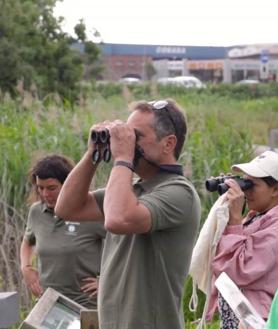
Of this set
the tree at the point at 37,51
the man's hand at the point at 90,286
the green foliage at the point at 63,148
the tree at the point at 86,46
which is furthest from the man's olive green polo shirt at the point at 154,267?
the tree at the point at 86,46

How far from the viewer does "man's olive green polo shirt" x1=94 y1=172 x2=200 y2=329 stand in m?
4.04

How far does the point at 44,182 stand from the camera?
228 inches

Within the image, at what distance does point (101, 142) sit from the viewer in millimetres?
4262

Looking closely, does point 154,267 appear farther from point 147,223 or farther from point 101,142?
point 101,142

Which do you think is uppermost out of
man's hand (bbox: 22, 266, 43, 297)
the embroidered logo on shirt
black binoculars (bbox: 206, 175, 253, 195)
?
black binoculars (bbox: 206, 175, 253, 195)

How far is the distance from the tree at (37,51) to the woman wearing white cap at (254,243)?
59.9 feet

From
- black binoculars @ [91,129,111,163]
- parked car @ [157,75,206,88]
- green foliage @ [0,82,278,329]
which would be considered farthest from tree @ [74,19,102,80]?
black binoculars @ [91,129,111,163]

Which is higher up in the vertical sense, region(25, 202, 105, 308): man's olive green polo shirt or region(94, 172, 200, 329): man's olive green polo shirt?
region(94, 172, 200, 329): man's olive green polo shirt

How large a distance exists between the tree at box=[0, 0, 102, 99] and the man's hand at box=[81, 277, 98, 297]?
55.7ft

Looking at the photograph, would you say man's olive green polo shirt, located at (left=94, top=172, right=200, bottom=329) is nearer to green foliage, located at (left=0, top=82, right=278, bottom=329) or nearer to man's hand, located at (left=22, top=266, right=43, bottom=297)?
man's hand, located at (left=22, top=266, right=43, bottom=297)

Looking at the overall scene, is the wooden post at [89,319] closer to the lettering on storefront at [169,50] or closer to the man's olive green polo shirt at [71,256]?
the man's olive green polo shirt at [71,256]

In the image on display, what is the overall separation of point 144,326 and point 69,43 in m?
24.0

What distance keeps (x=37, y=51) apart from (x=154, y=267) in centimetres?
2221

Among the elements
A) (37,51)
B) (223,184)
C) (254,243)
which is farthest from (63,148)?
(37,51)
